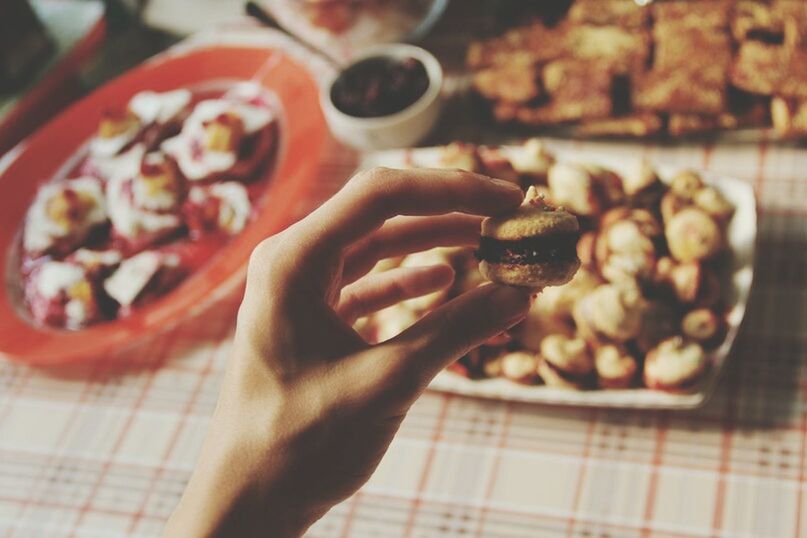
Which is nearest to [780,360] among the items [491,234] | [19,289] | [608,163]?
[608,163]

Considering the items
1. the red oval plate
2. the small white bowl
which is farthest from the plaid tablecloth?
the small white bowl

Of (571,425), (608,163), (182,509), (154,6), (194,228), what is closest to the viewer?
(182,509)

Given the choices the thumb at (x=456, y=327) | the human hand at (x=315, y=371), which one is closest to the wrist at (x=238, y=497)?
the human hand at (x=315, y=371)

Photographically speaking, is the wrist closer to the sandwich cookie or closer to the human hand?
the human hand

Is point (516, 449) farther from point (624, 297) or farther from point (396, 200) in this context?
point (396, 200)

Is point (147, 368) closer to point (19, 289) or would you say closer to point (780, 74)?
point (19, 289)

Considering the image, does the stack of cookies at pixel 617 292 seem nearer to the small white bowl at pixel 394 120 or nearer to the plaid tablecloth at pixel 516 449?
the plaid tablecloth at pixel 516 449
